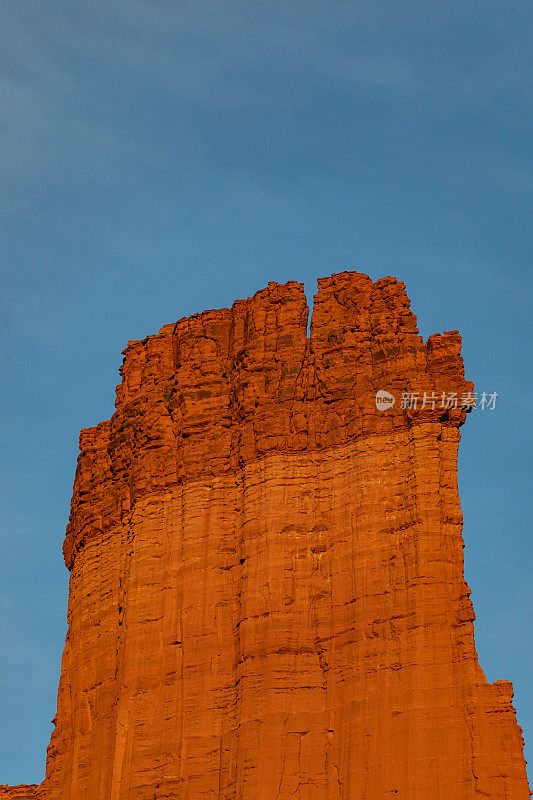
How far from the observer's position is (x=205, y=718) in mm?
51750

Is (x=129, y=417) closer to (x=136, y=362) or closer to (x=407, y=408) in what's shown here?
(x=136, y=362)

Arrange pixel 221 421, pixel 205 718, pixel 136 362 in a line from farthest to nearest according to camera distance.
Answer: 1. pixel 136 362
2. pixel 221 421
3. pixel 205 718

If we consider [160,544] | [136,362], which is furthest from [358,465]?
[136,362]

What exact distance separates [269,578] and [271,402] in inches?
203

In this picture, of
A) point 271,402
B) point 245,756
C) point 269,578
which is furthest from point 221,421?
point 245,756

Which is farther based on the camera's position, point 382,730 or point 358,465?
point 358,465

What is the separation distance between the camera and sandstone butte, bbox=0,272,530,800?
160 ft

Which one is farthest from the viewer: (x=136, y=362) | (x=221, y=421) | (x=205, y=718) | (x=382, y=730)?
(x=136, y=362)

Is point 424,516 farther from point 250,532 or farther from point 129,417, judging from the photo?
point 129,417

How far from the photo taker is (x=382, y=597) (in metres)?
50.1

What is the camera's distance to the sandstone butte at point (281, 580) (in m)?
48.7

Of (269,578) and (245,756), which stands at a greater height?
(269,578)

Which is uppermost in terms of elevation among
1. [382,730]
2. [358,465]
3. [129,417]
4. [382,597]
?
[129,417]

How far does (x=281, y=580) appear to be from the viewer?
51.8 meters
